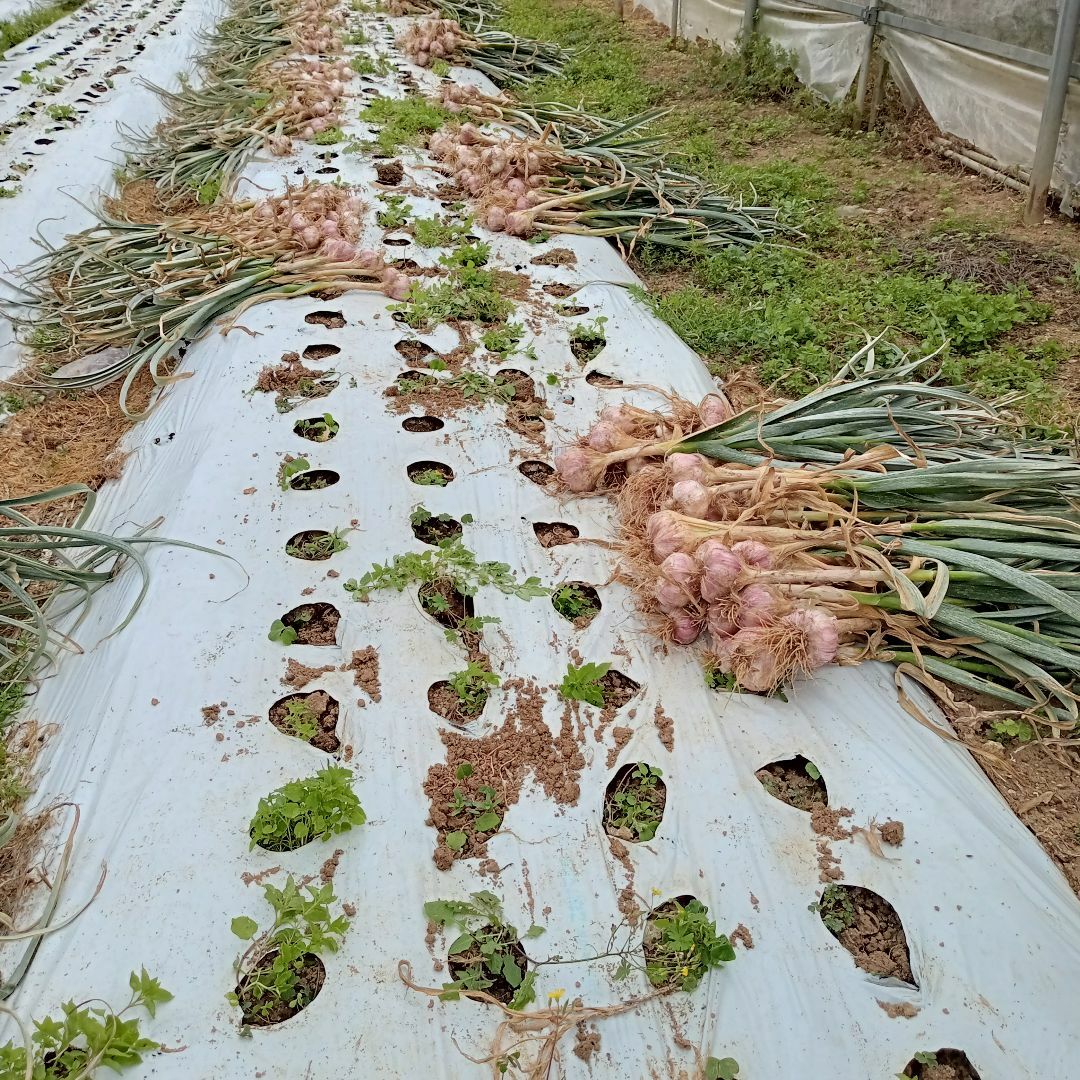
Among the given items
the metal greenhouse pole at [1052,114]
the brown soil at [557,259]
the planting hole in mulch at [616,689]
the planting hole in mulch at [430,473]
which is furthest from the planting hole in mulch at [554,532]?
the metal greenhouse pole at [1052,114]

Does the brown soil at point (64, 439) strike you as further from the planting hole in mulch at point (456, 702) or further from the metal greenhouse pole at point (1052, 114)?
the metal greenhouse pole at point (1052, 114)

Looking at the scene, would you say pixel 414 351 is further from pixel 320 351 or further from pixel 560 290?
pixel 560 290

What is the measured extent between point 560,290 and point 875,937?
2994 millimetres

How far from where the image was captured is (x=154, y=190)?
511 centimetres

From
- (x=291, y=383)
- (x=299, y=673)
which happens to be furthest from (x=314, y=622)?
(x=291, y=383)

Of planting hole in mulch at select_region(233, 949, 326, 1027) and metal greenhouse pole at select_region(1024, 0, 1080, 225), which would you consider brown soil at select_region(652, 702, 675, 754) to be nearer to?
planting hole in mulch at select_region(233, 949, 326, 1027)

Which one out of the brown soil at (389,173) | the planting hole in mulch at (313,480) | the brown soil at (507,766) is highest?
the brown soil at (389,173)

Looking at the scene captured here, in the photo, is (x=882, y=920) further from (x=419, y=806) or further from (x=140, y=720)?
(x=140, y=720)

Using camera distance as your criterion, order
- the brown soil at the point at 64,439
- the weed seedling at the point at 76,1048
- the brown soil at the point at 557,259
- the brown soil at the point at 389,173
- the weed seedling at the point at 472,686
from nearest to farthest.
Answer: the weed seedling at the point at 76,1048, the weed seedling at the point at 472,686, the brown soil at the point at 64,439, the brown soil at the point at 557,259, the brown soil at the point at 389,173

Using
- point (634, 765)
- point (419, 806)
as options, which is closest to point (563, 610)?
point (634, 765)

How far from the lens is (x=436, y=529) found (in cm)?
259

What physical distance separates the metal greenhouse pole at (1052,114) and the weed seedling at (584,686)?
3.88m

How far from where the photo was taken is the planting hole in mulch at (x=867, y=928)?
1.58m

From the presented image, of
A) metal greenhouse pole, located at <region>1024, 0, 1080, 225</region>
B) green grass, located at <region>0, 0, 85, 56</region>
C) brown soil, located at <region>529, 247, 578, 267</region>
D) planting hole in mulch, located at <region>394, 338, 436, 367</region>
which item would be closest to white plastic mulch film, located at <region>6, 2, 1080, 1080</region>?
planting hole in mulch, located at <region>394, 338, 436, 367</region>
